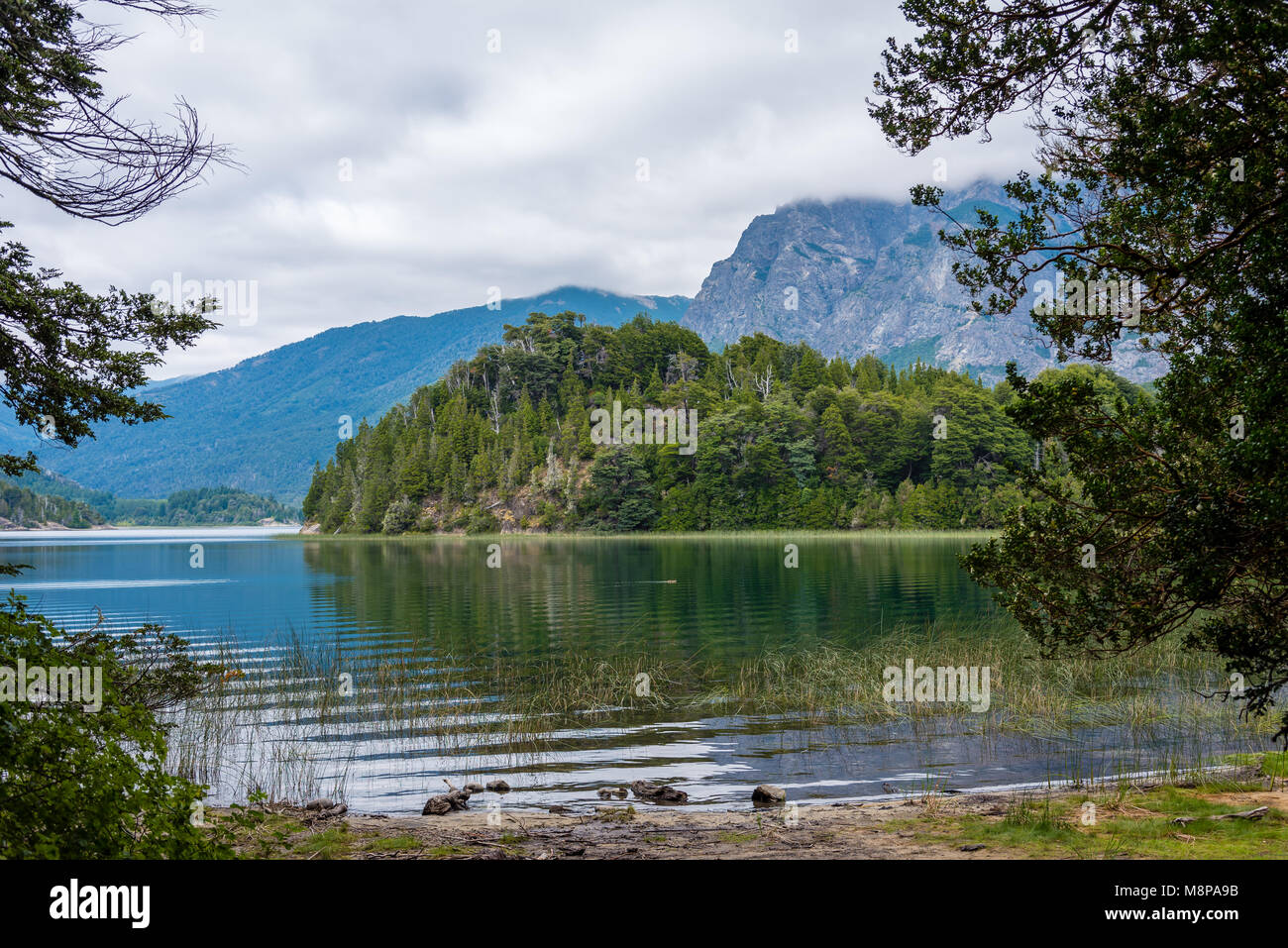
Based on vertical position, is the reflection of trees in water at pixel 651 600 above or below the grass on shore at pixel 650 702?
below

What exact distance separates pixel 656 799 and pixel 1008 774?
659 centimetres

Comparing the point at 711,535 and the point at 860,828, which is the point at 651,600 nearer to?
the point at 860,828

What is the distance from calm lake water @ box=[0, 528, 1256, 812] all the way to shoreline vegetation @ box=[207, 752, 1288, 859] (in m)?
1.30

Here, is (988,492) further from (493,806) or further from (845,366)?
(493,806)

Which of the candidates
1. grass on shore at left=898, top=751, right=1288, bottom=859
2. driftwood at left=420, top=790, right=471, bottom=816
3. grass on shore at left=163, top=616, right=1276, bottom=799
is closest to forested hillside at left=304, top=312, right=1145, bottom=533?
grass on shore at left=163, top=616, right=1276, bottom=799

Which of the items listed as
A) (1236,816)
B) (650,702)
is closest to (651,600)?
(650,702)

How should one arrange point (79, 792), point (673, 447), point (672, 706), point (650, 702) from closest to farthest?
point (79, 792) < point (672, 706) < point (650, 702) < point (673, 447)

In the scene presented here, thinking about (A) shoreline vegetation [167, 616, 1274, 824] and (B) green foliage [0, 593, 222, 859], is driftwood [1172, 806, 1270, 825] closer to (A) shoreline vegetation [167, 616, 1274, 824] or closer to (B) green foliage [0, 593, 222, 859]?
(A) shoreline vegetation [167, 616, 1274, 824]

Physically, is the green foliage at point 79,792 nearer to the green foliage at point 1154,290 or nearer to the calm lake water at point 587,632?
the calm lake water at point 587,632

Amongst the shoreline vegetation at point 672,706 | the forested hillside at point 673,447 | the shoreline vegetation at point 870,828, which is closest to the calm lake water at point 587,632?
the shoreline vegetation at point 672,706

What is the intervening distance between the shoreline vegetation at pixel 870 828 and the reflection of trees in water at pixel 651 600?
15329 mm

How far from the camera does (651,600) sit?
4591 cm

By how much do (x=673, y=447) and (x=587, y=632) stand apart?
359 feet

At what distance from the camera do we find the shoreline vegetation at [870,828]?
10.2 meters
